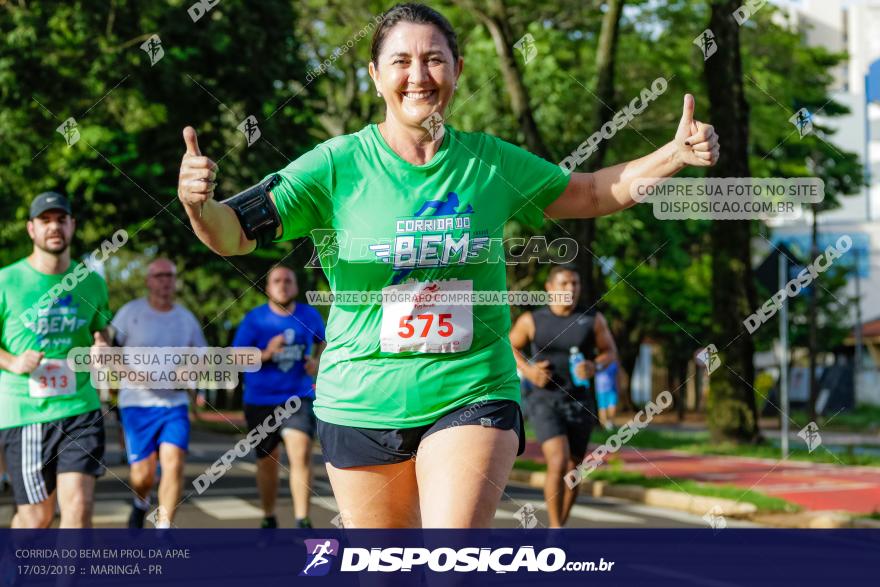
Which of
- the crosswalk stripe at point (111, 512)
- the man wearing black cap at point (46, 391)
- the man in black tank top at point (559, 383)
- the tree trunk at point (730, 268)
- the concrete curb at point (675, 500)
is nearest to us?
the man wearing black cap at point (46, 391)

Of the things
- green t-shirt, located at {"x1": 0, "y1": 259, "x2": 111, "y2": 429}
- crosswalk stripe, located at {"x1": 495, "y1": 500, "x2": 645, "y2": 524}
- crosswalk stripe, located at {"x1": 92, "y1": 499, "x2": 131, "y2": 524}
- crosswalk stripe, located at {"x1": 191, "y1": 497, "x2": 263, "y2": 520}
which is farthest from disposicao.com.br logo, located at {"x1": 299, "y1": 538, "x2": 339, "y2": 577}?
crosswalk stripe, located at {"x1": 92, "y1": 499, "x2": 131, "y2": 524}

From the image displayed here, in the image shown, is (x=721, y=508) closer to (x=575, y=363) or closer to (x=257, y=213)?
(x=575, y=363)

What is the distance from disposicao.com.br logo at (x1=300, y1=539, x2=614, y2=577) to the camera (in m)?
3.40

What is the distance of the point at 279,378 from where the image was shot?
9328mm

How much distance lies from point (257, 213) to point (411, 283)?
1.61ft

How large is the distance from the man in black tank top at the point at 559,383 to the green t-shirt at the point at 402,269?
4803 mm

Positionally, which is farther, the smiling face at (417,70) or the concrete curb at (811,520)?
the concrete curb at (811,520)

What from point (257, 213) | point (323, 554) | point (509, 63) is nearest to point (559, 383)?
point (323, 554)

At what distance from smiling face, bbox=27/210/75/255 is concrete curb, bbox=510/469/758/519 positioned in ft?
21.8

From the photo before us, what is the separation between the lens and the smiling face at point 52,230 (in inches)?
249

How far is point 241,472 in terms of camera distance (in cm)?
1606

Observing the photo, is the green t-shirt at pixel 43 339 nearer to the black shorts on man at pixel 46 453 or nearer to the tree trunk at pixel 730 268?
the black shorts on man at pixel 46 453

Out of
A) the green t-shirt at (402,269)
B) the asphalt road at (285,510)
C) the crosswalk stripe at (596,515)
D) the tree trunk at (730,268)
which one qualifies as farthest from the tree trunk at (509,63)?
the green t-shirt at (402,269)

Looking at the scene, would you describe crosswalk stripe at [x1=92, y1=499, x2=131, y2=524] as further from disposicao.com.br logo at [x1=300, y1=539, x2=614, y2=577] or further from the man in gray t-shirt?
disposicao.com.br logo at [x1=300, y1=539, x2=614, y2=577]
